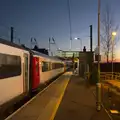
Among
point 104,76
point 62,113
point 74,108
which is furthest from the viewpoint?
point 104,76

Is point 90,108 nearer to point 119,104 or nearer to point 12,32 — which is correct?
point 119,104

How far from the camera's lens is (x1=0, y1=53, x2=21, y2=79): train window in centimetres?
1240

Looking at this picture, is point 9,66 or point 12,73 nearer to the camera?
point 9,66

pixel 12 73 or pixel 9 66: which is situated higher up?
pixel 9 66

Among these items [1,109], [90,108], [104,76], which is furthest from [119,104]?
[104,76]

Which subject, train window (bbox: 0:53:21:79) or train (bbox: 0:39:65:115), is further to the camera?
train (bbox: 0:39:65:115)

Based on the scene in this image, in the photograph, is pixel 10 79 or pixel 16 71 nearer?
pixel 10 79

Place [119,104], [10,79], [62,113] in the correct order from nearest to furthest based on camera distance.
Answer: [10,79] < [62,113] < [119,104]

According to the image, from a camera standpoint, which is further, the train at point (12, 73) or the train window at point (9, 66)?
the train at point (12, 73)

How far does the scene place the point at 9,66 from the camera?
13.7m

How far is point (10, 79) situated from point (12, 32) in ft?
115

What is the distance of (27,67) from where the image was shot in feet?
62.1

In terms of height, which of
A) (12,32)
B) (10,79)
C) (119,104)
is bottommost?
(119,104)

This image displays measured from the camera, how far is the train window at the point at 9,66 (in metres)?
12.4
